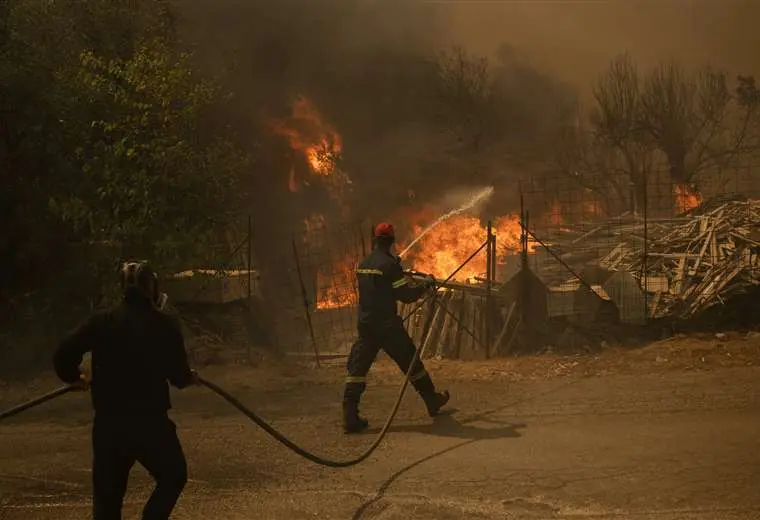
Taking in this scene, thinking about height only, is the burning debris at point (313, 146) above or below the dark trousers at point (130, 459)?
above

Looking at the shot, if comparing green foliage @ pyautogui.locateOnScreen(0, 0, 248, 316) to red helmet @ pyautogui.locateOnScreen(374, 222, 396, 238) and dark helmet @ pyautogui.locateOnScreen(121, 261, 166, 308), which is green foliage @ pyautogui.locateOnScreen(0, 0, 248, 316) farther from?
dark helmet @ pyautogui.locateOnScreen(121, 261, 166, 308)

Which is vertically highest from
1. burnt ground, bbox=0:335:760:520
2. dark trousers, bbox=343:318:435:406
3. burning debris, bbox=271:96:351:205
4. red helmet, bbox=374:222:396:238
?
burning debris, bbox=271:96:351:205

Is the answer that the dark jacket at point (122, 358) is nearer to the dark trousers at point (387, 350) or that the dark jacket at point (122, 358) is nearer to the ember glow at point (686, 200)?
the dark trousers at point (387, 350)

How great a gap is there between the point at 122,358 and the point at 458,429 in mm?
3643

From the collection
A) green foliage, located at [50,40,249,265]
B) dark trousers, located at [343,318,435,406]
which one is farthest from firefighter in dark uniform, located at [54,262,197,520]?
green foliage, located at [50,40,249,265]

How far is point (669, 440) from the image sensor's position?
5.79 m

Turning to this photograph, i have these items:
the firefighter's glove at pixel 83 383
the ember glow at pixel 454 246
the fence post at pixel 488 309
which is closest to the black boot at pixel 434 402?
the fence post at pixel 488 309

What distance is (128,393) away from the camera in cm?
360

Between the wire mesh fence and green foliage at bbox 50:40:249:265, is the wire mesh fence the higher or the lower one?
the lower one

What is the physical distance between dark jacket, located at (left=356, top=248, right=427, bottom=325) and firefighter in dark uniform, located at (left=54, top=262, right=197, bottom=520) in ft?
10.2

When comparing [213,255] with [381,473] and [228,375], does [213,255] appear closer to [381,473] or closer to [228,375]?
[228,375]

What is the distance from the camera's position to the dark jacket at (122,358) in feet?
11.8

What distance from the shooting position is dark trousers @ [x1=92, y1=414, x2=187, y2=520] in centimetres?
360

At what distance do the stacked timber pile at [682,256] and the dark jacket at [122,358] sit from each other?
7644 mm
